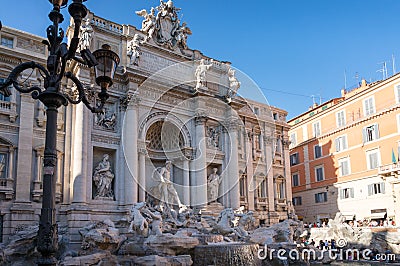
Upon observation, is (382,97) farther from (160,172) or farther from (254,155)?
(160,172)

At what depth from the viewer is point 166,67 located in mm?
20578

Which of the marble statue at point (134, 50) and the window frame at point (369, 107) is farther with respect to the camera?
the window frame at point (369, 107)

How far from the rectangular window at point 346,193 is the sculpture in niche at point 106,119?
57.7 feet

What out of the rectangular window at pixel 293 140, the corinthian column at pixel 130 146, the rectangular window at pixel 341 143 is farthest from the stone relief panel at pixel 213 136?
the rectangular window at pixel 293 140

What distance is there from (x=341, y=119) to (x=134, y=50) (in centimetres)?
1722

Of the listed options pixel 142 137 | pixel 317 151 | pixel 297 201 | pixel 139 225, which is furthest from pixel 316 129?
pixel 139 225

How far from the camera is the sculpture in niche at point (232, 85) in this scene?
2268cm

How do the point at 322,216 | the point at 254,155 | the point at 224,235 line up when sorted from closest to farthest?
the point at 224,235 < the point at 254,155 < the point at 322,216

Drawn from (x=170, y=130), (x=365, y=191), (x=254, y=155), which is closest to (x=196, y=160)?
(x=170, y=130)

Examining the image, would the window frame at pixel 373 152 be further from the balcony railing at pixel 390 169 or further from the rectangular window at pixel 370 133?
the balcony railing at pixel 390 169

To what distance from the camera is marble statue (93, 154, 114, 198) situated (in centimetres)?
1686

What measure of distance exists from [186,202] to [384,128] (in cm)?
1397

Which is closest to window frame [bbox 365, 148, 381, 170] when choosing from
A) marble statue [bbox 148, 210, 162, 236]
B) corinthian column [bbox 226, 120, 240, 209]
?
corinthian column [bbox 226, 120, 240, 209]

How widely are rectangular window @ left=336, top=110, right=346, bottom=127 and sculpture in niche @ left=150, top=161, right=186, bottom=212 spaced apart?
15.7 meters
